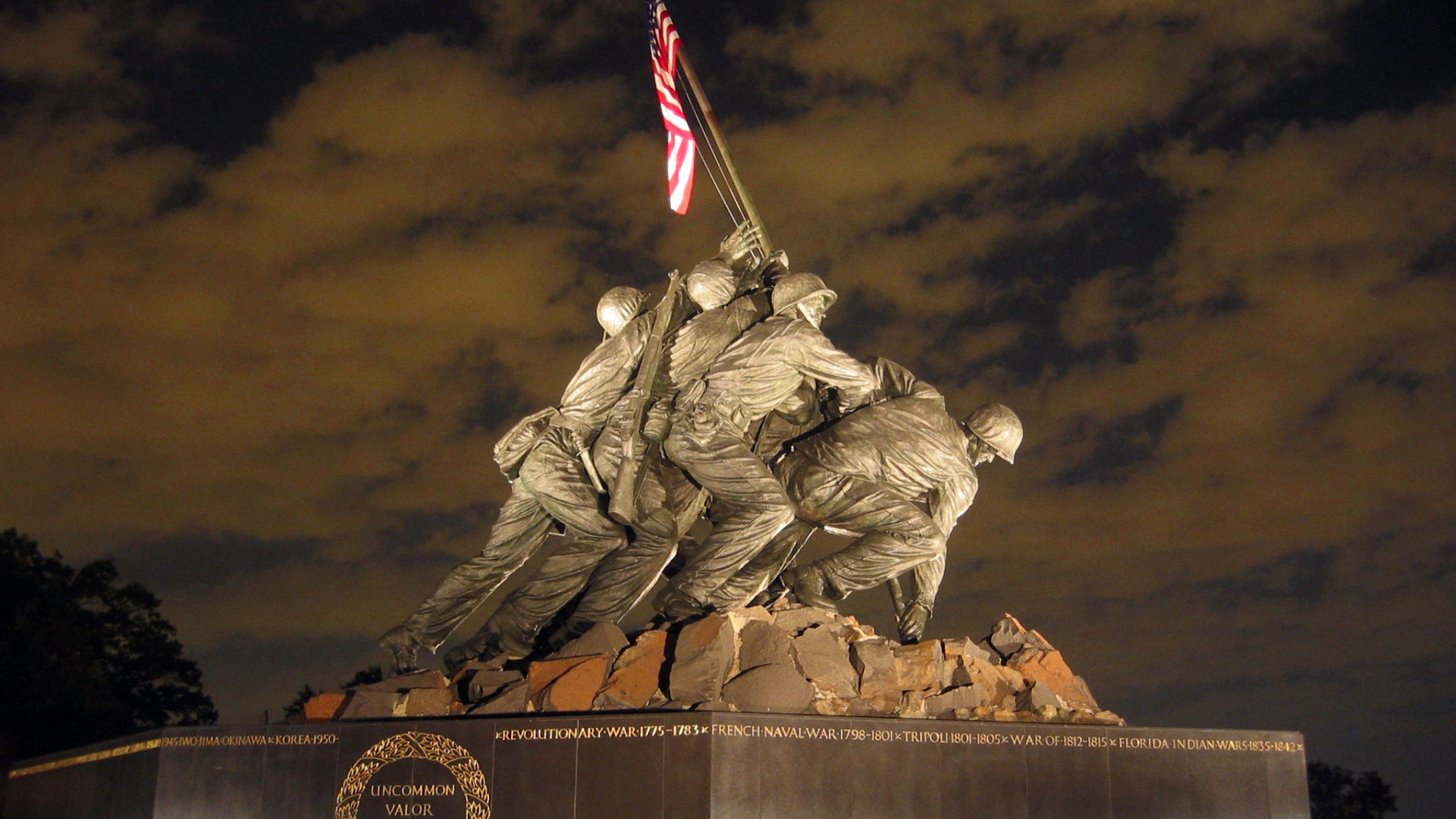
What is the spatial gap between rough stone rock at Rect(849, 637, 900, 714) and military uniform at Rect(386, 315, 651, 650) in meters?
2.58

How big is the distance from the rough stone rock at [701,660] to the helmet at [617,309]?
118 inches

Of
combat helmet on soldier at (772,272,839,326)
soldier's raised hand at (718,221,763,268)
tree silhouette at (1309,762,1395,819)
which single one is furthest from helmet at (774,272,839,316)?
tree silhouette at (1309,762,1395,819)

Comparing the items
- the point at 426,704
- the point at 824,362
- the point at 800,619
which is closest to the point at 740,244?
the point at 824,362

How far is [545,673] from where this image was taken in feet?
35.2

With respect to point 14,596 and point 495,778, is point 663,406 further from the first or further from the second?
point 14,596

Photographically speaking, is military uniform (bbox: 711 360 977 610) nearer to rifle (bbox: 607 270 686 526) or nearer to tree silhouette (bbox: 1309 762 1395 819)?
rifle (bbox: 607 270 686 526)

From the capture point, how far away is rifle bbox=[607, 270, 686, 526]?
1212 cm

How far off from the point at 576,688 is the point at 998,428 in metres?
4.16

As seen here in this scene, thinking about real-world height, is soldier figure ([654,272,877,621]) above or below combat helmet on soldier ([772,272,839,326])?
below

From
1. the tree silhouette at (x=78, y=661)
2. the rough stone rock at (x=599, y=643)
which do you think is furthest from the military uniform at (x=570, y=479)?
the tree silhouette at (x=78, y=661)

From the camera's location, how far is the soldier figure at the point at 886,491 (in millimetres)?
11898

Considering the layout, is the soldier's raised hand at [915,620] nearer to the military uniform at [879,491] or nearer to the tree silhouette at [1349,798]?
the military uniform at [879,491]

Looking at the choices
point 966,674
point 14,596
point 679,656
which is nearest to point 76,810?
point 679,656

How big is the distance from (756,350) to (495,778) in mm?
3966
